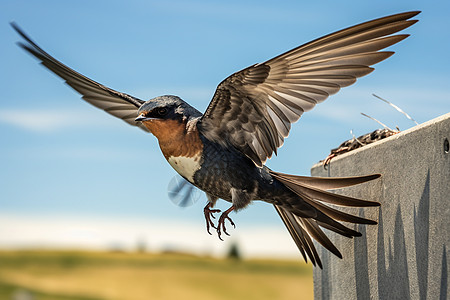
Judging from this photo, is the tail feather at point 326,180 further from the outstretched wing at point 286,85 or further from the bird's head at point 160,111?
the bird's head at point 160,111

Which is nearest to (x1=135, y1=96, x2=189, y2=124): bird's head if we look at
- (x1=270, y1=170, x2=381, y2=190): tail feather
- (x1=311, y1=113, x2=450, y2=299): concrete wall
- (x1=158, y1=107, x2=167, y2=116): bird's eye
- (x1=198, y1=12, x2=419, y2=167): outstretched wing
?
(x1=158, y1=107, x2=167, y2=116): bird's eye

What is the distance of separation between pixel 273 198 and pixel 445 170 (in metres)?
1.08

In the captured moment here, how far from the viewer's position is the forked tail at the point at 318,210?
318 cm

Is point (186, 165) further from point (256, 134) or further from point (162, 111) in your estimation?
point (256, 134)

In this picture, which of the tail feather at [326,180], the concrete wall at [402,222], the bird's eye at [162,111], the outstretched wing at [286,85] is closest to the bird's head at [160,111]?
the bird's eye at [162,111]

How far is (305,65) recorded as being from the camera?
3.01 m

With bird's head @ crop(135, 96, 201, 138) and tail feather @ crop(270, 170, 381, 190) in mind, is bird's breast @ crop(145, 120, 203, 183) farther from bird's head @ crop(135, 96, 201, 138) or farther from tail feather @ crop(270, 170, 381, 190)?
tail feather @ crop(270, 170, 381, 190)

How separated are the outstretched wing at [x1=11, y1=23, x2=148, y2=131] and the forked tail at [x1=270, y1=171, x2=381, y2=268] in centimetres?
130

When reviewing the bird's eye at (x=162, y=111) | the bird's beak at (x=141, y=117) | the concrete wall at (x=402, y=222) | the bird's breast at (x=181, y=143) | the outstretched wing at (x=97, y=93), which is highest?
the outstretched wing at (x=97, y=93)

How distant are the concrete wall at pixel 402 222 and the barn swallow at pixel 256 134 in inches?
6.6

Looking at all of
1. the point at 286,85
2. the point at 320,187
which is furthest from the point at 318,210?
the point at 286,85

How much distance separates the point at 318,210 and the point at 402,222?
478mm

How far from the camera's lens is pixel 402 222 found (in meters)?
3.11

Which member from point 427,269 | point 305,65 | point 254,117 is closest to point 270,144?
point 254,117
